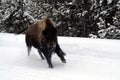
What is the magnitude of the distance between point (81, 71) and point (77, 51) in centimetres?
270

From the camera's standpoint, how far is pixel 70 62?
26.5 ft

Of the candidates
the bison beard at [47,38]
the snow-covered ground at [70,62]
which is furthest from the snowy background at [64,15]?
the bison beard at [47,38]

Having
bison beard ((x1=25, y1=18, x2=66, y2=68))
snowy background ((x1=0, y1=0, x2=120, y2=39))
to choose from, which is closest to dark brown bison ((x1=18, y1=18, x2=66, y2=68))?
bison beard ((x1=25, y1=18, x2=66, y2=68))

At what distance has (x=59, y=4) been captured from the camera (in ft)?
83.1

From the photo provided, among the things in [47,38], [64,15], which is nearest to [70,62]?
[47,38]

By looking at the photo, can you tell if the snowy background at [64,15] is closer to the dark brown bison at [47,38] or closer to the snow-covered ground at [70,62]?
the snow-covered ground at [70,62]

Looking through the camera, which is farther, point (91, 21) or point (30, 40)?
point (91, 21)

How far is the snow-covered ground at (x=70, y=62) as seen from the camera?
650cm

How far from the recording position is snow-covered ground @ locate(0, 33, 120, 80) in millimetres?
6496

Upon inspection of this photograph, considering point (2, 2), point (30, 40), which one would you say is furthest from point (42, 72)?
point (2, 2)

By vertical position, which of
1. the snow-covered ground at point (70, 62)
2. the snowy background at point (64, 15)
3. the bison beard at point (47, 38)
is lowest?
the snowy background at point (64, 15)

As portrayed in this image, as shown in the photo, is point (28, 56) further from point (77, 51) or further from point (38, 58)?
point (77, 51)

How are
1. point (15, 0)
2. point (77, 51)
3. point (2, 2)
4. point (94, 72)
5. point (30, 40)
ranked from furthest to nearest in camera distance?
point (2, 2), point (15, 0), point (77, 51), point (30, 40), point (94, 72)

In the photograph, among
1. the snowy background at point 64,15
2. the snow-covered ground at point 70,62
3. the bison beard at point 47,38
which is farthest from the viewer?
the snowy background at point 64,15
